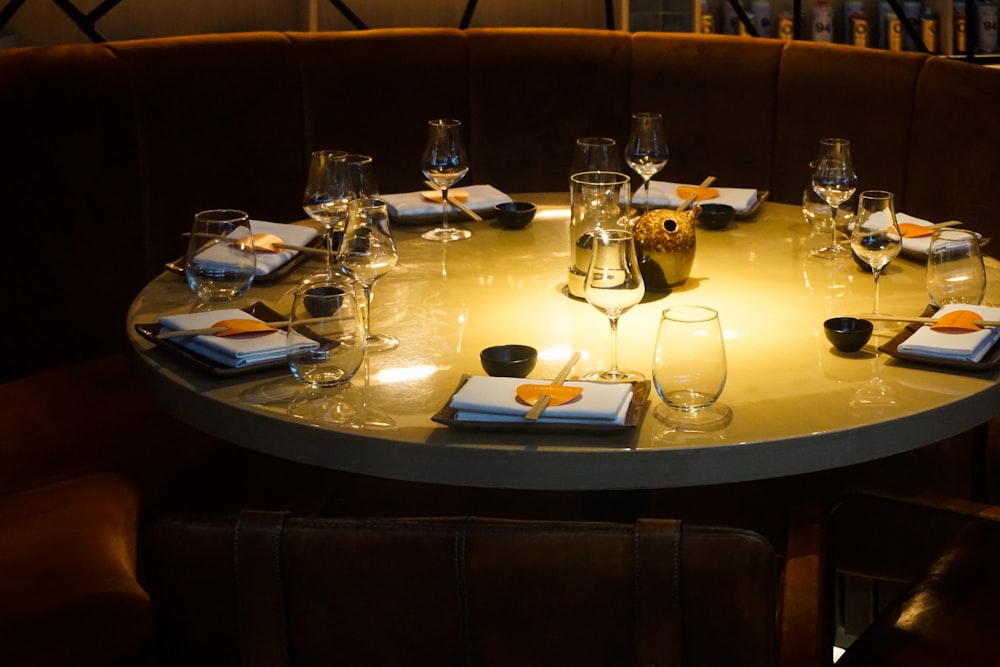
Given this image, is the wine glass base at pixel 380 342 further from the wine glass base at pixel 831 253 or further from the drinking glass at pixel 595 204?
the wine glass base at pixel 831 253

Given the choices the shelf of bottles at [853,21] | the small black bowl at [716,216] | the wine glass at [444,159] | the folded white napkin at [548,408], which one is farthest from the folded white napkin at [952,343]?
the shelf of bottles at [853,21]

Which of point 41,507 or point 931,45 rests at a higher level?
point 931,45

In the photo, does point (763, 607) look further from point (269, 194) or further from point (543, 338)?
point (269, 194)

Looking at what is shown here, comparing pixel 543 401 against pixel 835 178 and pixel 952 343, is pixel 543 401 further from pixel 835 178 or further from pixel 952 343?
pixel 835 178

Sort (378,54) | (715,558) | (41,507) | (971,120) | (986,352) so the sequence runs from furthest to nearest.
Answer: (378,54), (971,120), (41,507), (986,352), (715,558)

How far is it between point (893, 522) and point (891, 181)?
140 centimetres

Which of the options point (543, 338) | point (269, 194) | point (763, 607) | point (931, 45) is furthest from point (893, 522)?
point (931, 45)

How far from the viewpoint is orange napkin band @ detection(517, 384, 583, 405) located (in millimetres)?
1456

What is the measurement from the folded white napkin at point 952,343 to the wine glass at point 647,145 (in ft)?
3.17

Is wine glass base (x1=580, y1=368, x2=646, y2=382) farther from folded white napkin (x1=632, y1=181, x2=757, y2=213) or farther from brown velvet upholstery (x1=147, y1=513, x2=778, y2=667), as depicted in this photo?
folded white napkin (x1=632, y1=181, x2=757, y2=213)

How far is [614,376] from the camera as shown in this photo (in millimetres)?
1614

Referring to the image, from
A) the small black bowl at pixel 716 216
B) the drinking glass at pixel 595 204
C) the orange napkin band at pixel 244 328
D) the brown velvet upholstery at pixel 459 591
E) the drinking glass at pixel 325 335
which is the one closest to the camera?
the brown velvet upholstery at pixel 459 591

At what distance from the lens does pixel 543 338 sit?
1.80 meters

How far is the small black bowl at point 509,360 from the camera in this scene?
1594 mm
